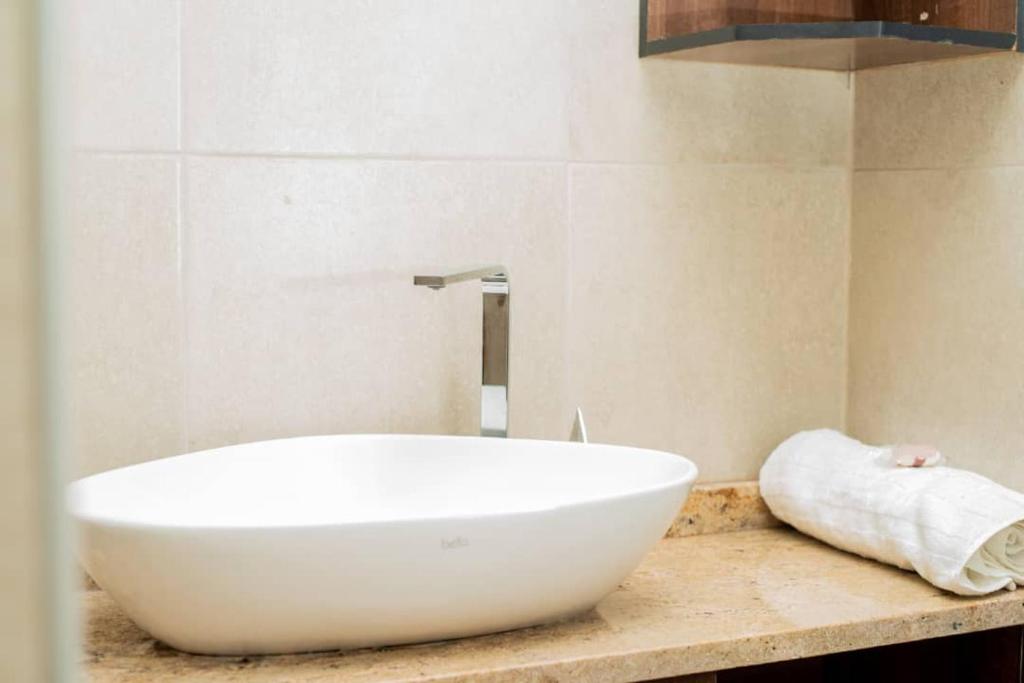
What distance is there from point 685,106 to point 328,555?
85 cm

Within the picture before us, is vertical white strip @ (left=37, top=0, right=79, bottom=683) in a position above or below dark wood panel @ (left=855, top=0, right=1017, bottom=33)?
below

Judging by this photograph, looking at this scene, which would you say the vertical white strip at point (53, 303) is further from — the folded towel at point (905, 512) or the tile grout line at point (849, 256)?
the tile grout line at point (849, 256)

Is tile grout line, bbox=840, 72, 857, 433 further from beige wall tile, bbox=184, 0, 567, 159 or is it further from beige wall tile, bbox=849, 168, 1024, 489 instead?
beige wall tile, bbox=184, 0, 567, 159

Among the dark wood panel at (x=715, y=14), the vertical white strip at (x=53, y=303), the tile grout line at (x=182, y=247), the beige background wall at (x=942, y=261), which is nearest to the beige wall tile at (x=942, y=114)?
the beige background wall at (x=942, y=261)

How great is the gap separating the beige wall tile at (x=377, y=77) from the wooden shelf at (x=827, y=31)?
0.16 meters

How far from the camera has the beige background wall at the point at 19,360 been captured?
0.19 m

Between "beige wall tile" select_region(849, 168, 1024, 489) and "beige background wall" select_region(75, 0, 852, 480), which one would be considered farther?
"beige wall tile" select_region(849, 168, 1024, 489)

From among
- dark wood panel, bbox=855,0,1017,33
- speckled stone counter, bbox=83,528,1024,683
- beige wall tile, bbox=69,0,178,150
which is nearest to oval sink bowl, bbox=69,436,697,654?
speckled stone counter, bbox=83,528,1024,683

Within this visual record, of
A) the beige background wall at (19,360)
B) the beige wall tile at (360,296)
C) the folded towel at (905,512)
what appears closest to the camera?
the beige background wall at (19,360)

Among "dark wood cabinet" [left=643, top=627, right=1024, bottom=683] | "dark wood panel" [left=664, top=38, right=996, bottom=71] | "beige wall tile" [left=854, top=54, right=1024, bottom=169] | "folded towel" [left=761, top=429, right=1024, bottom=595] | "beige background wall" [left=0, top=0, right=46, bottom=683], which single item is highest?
"dark wood panel" [left=664, top=38, right=996, bottom=71]

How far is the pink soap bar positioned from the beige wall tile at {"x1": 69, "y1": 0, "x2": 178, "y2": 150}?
93 centimetres

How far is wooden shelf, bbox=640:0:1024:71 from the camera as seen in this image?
1.38 meters

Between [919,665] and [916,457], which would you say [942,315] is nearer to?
[916,457]

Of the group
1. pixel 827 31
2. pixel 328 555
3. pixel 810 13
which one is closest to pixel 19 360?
pixel 328 555
